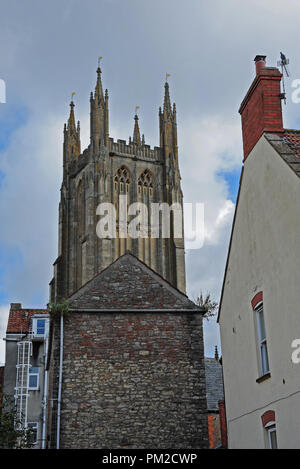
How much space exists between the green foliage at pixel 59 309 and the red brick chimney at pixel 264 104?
6.88 metres

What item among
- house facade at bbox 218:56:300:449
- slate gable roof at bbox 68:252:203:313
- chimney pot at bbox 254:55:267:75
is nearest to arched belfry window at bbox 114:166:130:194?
slate gable roof at bbox 68:252:203:313

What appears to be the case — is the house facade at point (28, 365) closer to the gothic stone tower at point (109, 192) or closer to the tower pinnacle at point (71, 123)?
the gothic stone tower at point (109, 192)

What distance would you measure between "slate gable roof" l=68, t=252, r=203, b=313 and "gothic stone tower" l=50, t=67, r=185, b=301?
33.8 metres

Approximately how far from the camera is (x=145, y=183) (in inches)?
2377

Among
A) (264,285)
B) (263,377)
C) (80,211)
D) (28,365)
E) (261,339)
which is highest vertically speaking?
(80,211)

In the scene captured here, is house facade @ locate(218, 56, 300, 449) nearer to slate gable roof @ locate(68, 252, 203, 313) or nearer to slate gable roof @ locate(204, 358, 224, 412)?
slate gable roof @ locate(68, 252, 203, 313)

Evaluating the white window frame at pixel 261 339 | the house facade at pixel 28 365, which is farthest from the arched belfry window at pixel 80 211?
the white window frame at pixel 261 339

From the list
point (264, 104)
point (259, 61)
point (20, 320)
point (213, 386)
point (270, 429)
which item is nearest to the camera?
point (270, 429)

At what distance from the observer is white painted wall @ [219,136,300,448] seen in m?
12.2

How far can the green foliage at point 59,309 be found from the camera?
18.7 metres

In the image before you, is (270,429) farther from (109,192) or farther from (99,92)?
(99,92)

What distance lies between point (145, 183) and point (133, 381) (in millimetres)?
42725

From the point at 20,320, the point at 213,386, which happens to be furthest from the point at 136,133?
the point at 213,386

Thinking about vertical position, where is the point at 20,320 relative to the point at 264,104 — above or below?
above
